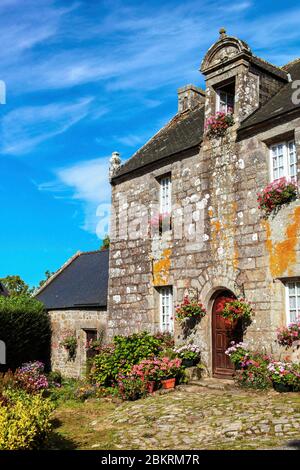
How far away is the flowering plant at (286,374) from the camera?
9414 mm

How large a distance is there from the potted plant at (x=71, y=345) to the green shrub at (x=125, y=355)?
4388mm

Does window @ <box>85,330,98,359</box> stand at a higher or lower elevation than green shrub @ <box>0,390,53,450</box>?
higher

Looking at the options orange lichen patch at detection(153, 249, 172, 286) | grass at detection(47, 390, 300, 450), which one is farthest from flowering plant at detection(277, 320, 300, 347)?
orange lichen patch at detection(153, 249, 172, 286)

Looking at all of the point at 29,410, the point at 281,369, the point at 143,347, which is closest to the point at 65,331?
the point at 143,347

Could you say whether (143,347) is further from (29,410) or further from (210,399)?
(29,410)

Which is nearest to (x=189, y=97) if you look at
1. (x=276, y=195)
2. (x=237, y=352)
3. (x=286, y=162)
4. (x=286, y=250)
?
(x=286, y=162)

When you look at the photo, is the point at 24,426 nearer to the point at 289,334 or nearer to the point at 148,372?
the point at 148,372

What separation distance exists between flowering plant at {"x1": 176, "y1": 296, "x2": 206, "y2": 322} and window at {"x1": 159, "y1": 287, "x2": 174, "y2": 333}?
3.21 feet

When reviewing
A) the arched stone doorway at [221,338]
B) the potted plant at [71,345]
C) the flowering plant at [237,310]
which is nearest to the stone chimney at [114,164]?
the arched stone doorway at [221,338]

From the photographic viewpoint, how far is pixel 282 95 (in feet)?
40.9

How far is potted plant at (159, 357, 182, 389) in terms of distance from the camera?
11277 millimetres

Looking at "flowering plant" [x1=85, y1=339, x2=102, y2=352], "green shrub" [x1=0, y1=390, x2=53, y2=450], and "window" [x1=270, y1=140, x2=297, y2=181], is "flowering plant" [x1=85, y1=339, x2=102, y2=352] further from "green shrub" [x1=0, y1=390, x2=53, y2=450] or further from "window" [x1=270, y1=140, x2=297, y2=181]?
"green shrub" [x1=0, y1=390, x2=53, y2=450]

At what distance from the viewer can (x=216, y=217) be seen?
40.4ft

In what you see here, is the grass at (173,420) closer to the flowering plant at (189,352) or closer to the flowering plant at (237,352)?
the flowering plant at (237,352)
